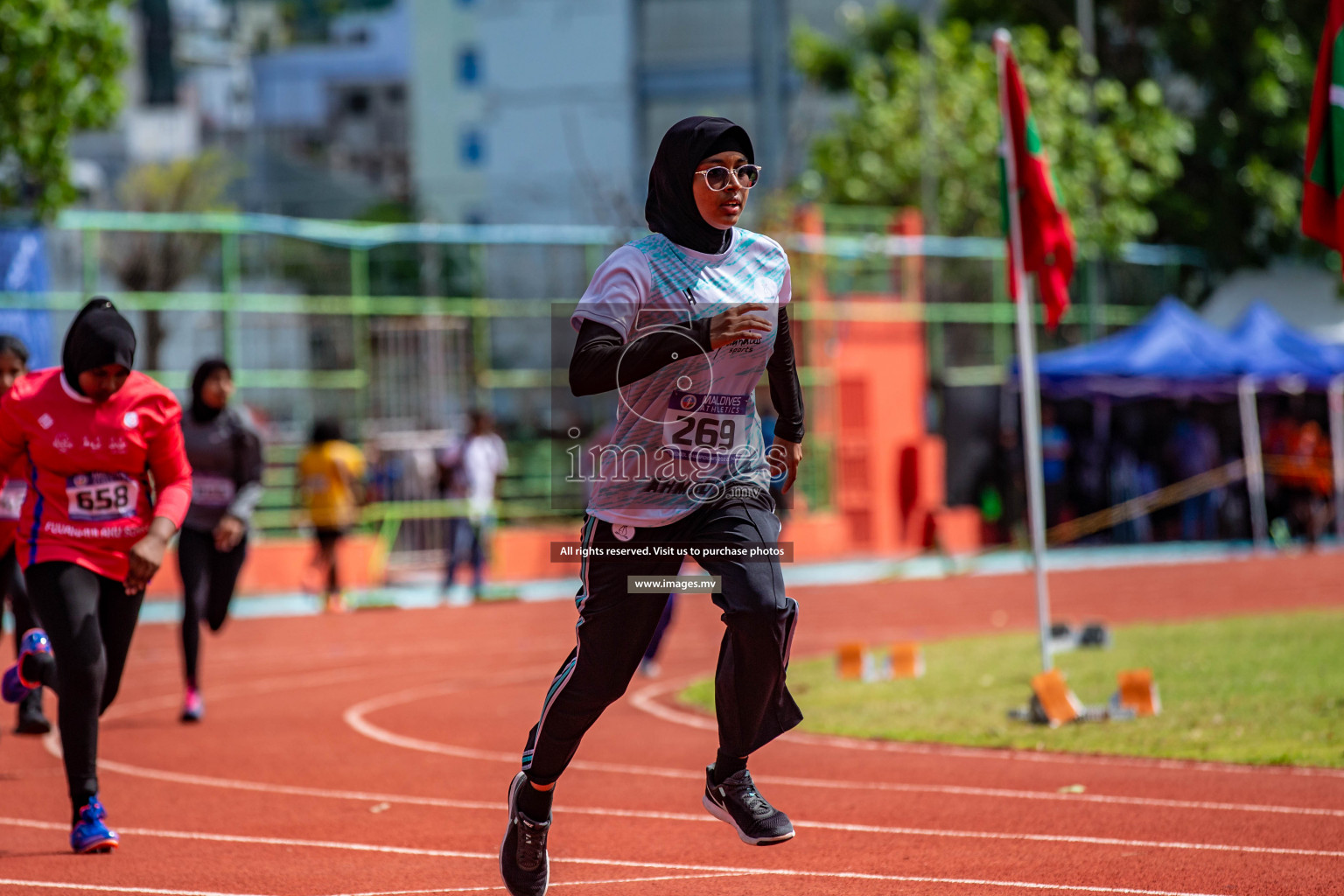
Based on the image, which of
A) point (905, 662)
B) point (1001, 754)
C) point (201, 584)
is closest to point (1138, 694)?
point (1001, 754)

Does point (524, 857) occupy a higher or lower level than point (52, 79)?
lower

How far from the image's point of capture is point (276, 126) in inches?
3201

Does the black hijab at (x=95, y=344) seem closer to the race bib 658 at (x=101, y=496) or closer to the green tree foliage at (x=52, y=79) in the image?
the race bib 658 at (x=101, y=496)

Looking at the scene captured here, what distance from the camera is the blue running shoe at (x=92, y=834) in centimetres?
673

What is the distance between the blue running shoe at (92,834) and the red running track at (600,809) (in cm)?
6

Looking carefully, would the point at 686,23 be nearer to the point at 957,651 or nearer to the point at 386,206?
the point at 386,206

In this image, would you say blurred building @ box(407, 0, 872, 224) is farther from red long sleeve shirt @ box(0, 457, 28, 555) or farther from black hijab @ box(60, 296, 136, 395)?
black hijab @ box(60, 296, 136, 395)

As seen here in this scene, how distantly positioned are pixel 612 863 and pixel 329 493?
1310 centimetres

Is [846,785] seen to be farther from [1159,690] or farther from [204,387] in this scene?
[204,387]

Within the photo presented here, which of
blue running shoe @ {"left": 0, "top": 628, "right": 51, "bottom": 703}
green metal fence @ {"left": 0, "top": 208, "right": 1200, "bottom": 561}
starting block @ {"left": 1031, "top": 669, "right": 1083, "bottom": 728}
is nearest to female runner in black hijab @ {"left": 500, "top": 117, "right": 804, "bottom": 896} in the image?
blue running shoe @ {"left": 0, "top": 628, "right": 51, "bottom": 703}

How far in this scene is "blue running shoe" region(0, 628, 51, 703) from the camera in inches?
284

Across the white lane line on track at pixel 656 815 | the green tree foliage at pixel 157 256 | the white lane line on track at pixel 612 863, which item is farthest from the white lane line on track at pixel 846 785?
the green tree foliage at pixel 157 256

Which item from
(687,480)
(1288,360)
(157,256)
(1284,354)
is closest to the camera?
(687,480)

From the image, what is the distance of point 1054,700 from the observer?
32.1 feet
